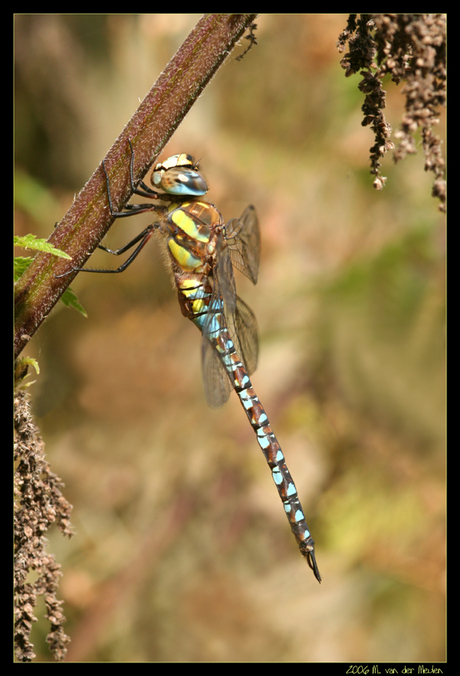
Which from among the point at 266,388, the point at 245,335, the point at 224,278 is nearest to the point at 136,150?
the point at 224,278

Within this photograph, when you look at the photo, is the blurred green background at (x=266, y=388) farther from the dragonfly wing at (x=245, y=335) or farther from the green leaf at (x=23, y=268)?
the green leaf at (x=23, y=268)

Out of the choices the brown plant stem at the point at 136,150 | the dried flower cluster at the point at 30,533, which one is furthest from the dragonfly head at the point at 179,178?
the dried flower cluster at the point at 30,533

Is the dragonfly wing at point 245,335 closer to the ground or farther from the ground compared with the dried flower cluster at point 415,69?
farther from the ground

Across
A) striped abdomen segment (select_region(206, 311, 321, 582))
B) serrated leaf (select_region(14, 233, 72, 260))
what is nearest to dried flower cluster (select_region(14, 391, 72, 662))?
serrated leaf (select_region(14, 233, 72, 260))

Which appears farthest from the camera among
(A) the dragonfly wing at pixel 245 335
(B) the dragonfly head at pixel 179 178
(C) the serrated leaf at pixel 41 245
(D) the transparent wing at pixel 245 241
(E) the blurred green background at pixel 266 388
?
(E) the blurred green background at pixel 266 388

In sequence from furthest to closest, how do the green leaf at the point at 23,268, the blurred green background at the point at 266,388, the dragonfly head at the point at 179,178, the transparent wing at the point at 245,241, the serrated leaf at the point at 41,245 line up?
A: the blurred green background at the point at 266,388 < the transparent wing at the point at 245,241 < the dragonfly head at the point at 179,178 < the green leaf at the point at 23,268 < the serrated leaf at the point at 41,245

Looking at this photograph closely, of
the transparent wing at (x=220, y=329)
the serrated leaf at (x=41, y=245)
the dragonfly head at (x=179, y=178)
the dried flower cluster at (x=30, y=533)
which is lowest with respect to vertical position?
the dried flower cluster at (x=30, y=533)

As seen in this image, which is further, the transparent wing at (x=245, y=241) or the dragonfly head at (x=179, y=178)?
the transparent wing at (x=245, y=241)
